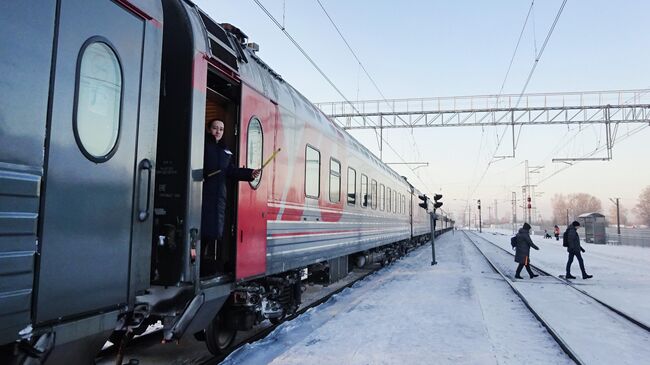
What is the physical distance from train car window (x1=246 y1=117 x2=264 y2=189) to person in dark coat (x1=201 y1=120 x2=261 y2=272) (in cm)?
47

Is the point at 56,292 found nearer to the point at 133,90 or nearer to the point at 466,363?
the point at 133,90

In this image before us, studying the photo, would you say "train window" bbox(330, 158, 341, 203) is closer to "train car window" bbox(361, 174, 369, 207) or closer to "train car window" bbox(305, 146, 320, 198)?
"train car window" bbox(305, 146, 320, 198)

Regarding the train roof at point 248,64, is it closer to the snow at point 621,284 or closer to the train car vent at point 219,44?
the train car vent at point 219,44

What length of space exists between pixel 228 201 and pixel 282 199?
4.36 feet

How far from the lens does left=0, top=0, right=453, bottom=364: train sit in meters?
2.43

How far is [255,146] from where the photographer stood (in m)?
5.46

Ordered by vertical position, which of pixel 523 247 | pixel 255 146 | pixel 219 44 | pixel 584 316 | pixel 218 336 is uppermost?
pixel 219 44

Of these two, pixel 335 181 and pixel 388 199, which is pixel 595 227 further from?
pixel 335 181

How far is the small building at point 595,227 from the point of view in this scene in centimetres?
3244

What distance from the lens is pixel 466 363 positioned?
5.28 meters

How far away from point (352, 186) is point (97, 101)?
755 cm

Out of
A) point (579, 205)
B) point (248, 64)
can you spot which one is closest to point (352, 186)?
point (248, 64)

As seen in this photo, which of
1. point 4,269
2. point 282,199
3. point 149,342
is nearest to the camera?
point 4,269

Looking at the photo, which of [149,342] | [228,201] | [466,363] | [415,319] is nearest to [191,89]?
[228,201]
